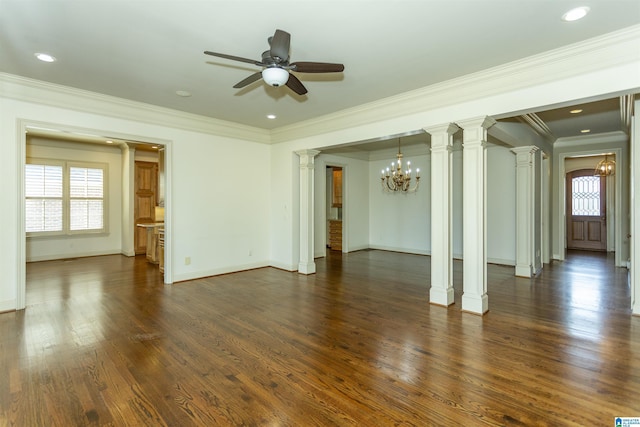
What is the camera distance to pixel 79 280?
18.8ft

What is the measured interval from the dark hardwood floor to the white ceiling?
2.86m

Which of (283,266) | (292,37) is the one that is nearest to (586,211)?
(283,266)

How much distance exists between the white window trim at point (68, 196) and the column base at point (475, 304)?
8.72m

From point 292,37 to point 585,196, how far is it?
1072 centimetres

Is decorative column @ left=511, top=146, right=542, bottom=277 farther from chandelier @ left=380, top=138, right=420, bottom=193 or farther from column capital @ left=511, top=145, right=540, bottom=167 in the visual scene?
chandelier @ left=380, top=138, right=420, bottom=193

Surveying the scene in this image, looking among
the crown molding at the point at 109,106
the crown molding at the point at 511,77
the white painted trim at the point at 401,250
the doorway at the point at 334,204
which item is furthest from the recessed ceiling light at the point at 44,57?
the white painted trim at the point at 401,250

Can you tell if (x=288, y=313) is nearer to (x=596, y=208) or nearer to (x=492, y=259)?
(x=492, y=259)

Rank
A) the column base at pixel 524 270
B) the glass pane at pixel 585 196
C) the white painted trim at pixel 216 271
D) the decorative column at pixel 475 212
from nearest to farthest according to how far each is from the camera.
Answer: the decorative column at pixel 475 212 → the white painted trim at pixel 216 271 → the column base at pixel 524 270 → the glass pane at pixel 585 196

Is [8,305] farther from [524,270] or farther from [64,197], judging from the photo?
[524,270]

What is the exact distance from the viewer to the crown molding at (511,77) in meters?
2.90

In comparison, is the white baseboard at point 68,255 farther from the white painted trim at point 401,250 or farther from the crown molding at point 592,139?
the crown molding at point 592,139

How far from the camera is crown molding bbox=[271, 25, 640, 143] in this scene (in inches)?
114

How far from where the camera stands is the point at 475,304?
3.97 m

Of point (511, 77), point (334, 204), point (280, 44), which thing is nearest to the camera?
point (280, 44)
